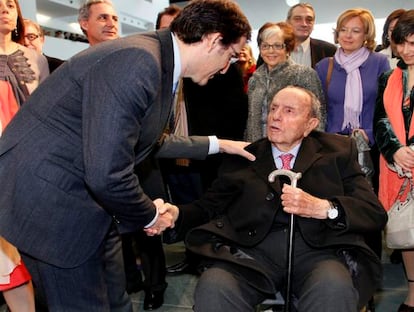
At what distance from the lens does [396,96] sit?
7.83 feet

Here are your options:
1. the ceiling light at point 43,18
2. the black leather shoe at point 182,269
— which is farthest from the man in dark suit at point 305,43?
the ceiling light at point 43,18

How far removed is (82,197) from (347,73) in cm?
206

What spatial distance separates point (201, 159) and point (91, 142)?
35.5 inches

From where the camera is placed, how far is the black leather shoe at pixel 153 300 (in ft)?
8.38

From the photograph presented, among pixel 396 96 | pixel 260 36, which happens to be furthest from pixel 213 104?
pixel 396 96

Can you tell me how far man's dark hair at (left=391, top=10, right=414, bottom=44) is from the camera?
2248mm

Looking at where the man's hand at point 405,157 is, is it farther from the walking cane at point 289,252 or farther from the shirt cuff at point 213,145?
the shirt cuff at point 213,145

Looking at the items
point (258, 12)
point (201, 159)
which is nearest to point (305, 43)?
point (201, 159)

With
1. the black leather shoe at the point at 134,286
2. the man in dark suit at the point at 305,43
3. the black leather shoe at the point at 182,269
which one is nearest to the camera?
the black leather shoe at the point at 134,286

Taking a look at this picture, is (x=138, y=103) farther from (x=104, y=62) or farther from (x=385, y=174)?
(x=385, y=174)

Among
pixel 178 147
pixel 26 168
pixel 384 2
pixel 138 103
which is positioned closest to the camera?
pixel 138 103

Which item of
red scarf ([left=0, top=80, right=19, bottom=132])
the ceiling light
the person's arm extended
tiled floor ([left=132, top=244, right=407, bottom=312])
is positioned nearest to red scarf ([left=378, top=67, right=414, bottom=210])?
tiled floor ([left=132, top=244, right=407, bottom=312])

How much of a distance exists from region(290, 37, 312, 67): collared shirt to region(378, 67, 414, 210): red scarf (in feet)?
3.06

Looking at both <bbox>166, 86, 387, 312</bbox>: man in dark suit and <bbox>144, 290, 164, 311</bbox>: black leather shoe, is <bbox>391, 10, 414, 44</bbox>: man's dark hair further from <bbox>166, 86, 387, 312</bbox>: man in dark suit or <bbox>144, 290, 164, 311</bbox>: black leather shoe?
<bbox>144, 290, 164, 311</bbox>: black leather shoe
